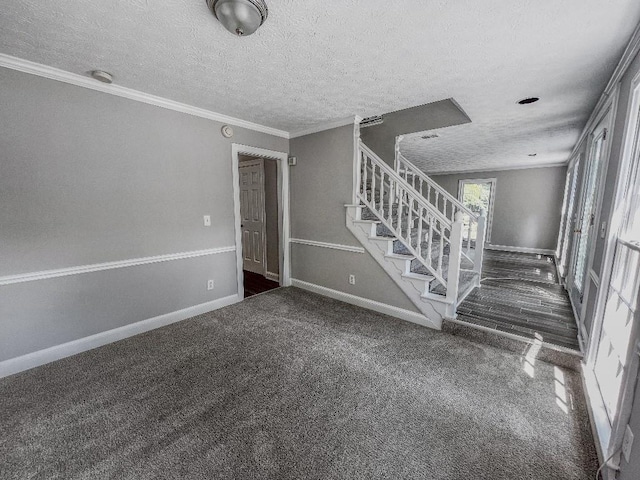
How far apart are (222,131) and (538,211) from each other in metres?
7.45

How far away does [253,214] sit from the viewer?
4.72 metres

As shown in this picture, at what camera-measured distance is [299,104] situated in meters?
2.71

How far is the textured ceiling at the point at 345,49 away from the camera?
1.38 m

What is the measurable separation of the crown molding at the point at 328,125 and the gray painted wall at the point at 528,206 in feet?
18.7

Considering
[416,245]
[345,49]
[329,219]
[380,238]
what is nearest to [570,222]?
[416,245]

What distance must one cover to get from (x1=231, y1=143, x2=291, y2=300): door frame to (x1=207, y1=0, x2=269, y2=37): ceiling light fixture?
1873 millimetres

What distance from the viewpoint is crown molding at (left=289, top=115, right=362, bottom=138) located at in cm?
312

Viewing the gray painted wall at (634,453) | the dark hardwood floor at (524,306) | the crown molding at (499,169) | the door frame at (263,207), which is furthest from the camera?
the crown molding at (499,169)

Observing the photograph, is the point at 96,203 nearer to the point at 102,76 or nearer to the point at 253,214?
the point at 102,76

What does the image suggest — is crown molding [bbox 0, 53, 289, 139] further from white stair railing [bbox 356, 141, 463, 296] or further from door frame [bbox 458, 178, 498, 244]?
door frame [bbox 458, 178, 498, 244]

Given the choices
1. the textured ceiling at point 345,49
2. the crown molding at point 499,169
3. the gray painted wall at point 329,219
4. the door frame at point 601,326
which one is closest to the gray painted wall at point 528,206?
the crown molding at point 499,169

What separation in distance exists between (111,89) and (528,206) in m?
8.33

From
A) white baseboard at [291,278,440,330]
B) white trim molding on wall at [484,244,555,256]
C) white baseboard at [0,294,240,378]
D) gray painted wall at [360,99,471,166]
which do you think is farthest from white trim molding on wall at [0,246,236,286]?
white trim molding on wall at [484,244,555,256]

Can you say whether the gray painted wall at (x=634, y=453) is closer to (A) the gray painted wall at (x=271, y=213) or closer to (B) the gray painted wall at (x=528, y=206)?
(A) the gray painted wall at (x=271, y=213)
